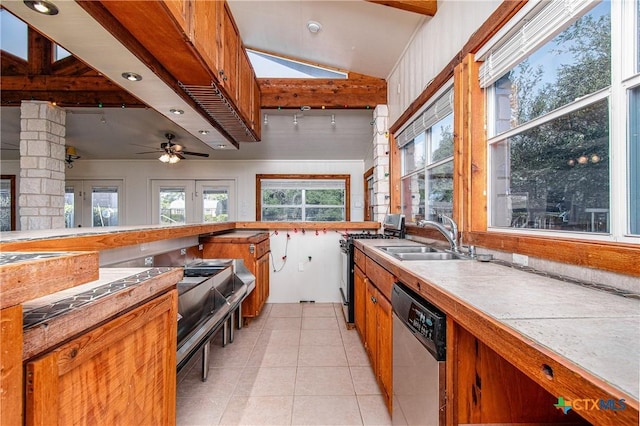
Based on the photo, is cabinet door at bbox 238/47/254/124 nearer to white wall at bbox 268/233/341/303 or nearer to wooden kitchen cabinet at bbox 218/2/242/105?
wooden kitchen cabinet at bbox 218/2/242/105

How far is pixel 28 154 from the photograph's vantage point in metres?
3.46

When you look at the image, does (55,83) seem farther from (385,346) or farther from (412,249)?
(385,346)

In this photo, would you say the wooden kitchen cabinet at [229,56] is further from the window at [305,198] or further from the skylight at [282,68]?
the window at [305,198]

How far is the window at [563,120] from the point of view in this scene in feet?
3.19

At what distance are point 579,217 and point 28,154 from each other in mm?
5232

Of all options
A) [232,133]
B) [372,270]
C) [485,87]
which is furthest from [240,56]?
[372,270]

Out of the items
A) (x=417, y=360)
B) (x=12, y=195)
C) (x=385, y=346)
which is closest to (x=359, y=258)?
(x=385, y=346)

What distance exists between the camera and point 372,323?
1.95 m

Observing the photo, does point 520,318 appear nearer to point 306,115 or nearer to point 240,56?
point 240,56

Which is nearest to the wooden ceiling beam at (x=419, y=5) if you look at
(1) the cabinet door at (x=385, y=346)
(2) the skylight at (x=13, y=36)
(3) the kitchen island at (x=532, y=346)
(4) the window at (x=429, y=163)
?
(4) the window at (x=429, y=163)

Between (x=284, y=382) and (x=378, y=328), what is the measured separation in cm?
79

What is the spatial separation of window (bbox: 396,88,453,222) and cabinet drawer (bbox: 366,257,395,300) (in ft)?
2.39

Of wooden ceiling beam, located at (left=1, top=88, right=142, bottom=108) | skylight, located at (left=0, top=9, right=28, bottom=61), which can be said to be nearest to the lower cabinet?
wooden ceiling beam, located at (left=1, top=88, right=142, bottom=108)

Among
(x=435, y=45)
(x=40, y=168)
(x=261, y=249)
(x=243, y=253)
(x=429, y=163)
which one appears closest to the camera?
(x=435, y=45)
